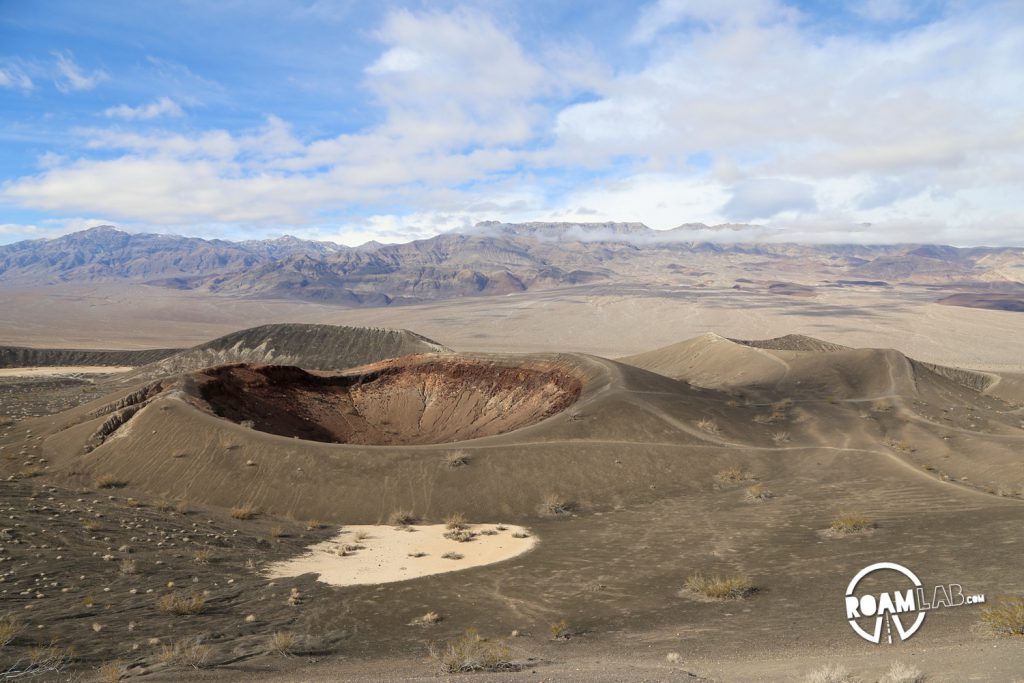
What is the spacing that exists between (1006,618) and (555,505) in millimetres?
14165

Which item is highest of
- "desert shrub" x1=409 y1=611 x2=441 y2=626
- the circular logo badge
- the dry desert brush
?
the circular logo badge

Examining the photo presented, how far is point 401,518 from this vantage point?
21.2 m

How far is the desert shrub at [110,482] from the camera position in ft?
74.2

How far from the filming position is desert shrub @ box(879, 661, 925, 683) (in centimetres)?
739

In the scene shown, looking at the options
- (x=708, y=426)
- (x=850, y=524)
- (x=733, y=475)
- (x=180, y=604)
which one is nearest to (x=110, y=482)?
(x=180, y=604)


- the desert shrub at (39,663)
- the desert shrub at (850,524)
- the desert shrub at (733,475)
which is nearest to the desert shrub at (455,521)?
the desert shrub at (733,475)

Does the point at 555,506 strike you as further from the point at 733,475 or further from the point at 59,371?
the point at 59,371

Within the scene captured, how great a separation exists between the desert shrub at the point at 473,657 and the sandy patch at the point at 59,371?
76.6 m

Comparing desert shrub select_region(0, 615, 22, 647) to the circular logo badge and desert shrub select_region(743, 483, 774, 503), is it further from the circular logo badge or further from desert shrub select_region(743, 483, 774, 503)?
desert shrub select_region(743, 483, 774, 503)

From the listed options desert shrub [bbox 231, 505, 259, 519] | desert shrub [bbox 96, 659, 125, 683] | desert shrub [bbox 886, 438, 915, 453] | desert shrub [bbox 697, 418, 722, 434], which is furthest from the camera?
desert shrub [bbox 697, 418, 722, 434]

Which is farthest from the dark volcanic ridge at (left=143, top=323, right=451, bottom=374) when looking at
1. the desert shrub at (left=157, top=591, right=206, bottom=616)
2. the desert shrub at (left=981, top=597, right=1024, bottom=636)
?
the desert shrub at (left=981, top=597, right=1024, bottom=636)

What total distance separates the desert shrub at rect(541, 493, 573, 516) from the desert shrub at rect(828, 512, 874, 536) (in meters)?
8.68

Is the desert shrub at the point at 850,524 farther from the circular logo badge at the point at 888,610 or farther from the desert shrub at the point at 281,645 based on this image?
the desert shrub at the point at 281,645

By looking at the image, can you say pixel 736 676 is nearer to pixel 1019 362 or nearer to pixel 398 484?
pixel 398 484
